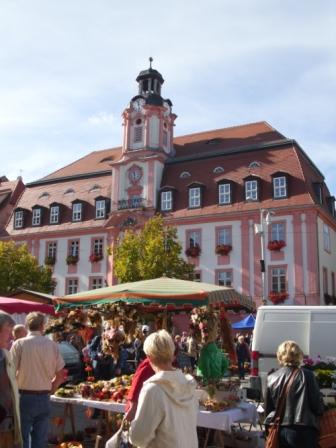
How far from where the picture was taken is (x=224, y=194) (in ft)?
118

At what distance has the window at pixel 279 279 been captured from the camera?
32.4 meters

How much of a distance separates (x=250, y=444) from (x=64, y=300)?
172 inches

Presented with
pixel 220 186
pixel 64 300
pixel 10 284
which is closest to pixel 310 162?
pixel 220 186

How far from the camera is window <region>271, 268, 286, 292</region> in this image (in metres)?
32.4

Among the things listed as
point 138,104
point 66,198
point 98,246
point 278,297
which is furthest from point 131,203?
point 278,297

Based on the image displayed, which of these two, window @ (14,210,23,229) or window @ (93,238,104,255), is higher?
window @ (14,210,23,229)

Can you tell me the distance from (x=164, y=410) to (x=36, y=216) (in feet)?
135

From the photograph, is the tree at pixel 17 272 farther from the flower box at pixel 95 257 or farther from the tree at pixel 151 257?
the tree at pixel 151 257

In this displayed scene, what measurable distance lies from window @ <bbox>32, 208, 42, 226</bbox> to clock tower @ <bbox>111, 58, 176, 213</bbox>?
7305mm

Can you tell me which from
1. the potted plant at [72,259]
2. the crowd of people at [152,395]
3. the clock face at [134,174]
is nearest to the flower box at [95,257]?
the potted plant at [72,259]

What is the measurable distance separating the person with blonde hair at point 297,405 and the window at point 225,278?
28530mm

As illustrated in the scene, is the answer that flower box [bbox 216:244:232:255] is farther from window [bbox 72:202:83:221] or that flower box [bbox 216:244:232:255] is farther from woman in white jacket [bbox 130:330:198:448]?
woman in white jacket [bbox 130:330:198:448]

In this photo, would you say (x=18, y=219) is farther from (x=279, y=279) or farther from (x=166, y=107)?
(x=279, y=279)

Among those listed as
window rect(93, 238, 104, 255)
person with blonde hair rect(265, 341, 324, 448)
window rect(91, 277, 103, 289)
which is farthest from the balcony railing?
person with blonde hair rect(265, 341, 324, 448)
